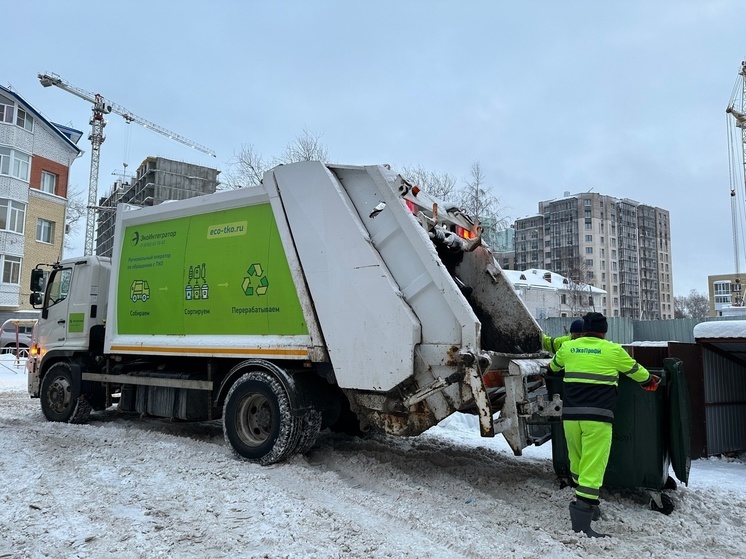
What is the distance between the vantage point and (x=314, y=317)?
198 inches

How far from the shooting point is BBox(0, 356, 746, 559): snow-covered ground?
10.9 ft

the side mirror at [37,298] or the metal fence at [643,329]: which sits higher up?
the side mirror at [37,298]

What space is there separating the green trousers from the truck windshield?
6.93m

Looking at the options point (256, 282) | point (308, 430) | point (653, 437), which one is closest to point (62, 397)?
point (256, 282)

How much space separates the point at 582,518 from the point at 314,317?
8.76ft

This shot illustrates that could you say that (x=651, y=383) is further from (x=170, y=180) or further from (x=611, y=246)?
(x=611, y=246)

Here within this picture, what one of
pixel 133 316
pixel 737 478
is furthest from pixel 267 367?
pixel 737 478

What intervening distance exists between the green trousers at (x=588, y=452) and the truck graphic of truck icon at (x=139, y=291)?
193 inches

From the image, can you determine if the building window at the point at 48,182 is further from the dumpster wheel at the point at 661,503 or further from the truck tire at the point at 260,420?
the dumpster wheel at the point at 661,503

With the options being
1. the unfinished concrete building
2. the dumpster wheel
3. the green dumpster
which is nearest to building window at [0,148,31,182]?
the unfinished concrete building

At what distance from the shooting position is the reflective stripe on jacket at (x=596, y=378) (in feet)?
12.8

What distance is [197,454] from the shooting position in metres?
5.49

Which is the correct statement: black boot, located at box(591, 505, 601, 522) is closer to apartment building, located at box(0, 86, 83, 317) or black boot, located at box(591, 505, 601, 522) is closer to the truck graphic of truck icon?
the truck graphic of truck icon

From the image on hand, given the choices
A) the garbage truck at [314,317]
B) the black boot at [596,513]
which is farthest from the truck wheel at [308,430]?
the black boot at [596,513]
